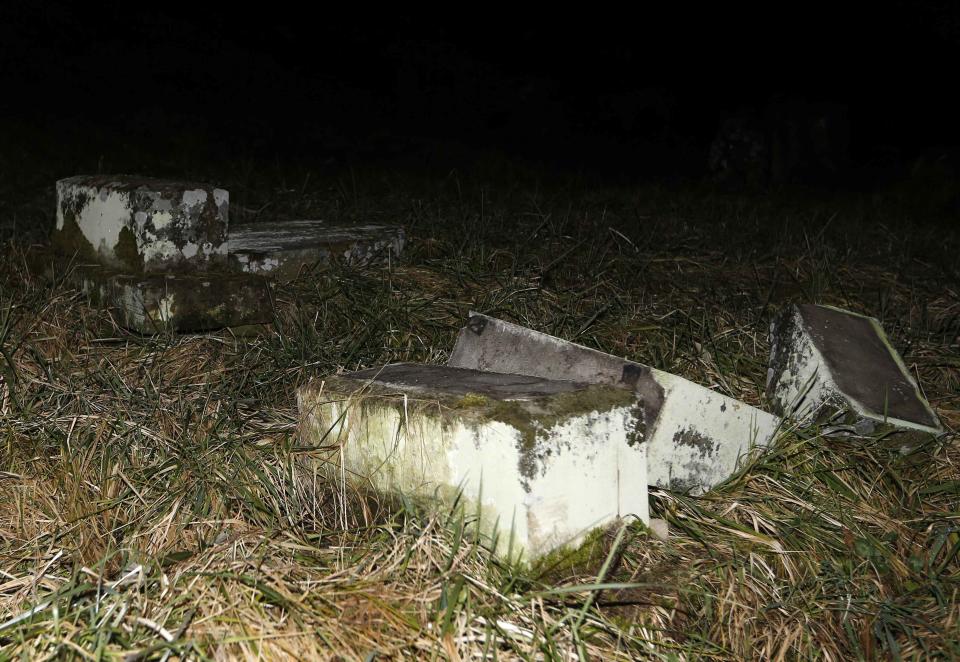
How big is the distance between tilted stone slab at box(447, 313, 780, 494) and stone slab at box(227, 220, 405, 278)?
1.19 metres

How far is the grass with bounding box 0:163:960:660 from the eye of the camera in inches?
57.5

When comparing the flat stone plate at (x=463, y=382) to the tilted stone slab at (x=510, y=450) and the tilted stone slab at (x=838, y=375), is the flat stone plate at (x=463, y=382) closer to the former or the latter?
the tilted stone slab at (x=510, y=450)

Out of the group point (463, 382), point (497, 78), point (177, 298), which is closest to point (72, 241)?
point (177, 298)

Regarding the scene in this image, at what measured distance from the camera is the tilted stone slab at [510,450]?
1.64 metres

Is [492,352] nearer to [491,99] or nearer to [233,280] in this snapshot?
[233,280]

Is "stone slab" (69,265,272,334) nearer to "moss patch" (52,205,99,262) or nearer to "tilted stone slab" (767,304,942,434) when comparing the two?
"moss patch" (52,205,99,262)

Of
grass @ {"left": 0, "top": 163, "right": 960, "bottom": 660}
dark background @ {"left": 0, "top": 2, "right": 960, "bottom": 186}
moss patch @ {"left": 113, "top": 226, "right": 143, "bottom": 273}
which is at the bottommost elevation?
grass @ {"left": 0, "top": 163, "right": 960, "bottom": 660}

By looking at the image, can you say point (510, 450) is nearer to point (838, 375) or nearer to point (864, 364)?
point (838, 375)

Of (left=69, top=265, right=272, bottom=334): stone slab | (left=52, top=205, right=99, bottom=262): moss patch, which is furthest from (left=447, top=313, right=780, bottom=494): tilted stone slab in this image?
(left=52, top=205, right=99, bottom=262): moss patch

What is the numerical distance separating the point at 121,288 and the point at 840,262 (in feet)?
10.4

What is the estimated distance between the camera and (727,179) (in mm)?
8898

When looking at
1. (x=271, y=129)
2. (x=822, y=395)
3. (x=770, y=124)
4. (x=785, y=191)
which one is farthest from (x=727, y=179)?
(x=822, y=395)

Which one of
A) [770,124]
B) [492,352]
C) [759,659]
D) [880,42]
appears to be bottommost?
[759,659]

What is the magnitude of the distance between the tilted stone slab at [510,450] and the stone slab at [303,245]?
132 centimetres
